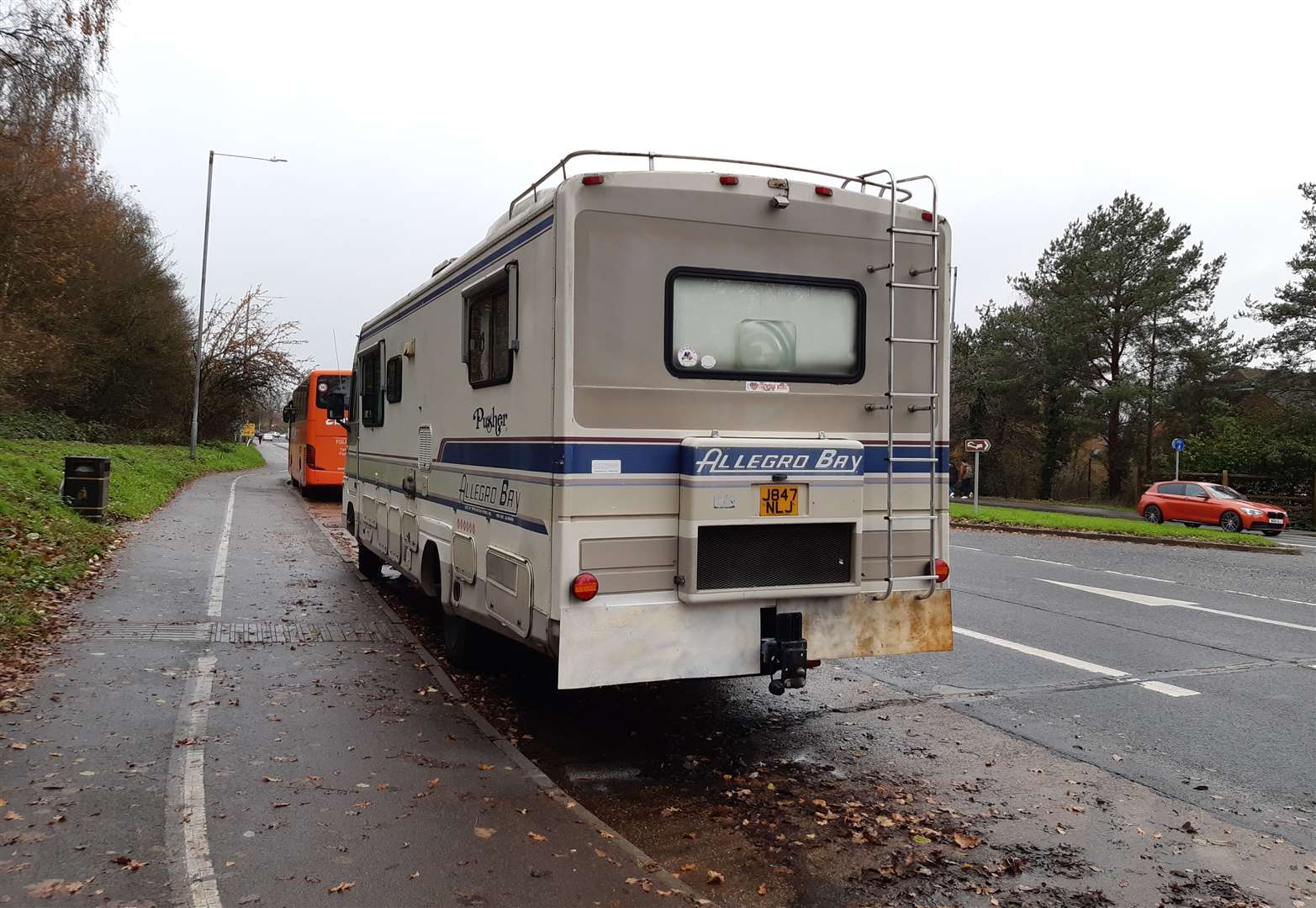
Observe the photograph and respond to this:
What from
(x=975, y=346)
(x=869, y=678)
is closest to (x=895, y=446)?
(x=869, y=678)

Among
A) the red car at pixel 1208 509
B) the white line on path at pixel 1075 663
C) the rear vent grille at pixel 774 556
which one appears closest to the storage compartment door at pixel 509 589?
the rear vent grille at pixel 774 556

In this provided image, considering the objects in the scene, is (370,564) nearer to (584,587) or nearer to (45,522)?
(45,522)

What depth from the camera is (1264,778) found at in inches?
211

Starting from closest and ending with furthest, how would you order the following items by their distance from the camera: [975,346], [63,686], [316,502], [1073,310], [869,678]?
1. [63,686]
2. [869,678]
3. [316,502]
4. [1073,310]
5. [975,346]

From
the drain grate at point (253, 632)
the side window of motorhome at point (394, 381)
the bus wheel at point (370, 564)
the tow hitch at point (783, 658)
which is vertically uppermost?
the side window of motorhome at point (394, 381)

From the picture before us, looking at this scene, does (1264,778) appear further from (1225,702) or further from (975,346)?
(975,346)

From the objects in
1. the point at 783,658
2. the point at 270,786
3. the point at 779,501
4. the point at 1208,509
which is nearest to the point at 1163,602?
the point at 783,658

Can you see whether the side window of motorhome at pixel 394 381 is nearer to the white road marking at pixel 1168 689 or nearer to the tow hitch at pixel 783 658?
the tow hitch at pixel 783 658

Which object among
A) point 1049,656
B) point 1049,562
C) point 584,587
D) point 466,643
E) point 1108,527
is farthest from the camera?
point 1108,527

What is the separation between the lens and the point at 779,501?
516 cm

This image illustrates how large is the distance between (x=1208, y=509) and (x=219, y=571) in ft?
81.8

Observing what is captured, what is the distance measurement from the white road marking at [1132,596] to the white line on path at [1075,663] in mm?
3292

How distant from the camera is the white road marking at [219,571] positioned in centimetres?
937

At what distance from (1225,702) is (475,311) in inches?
240
